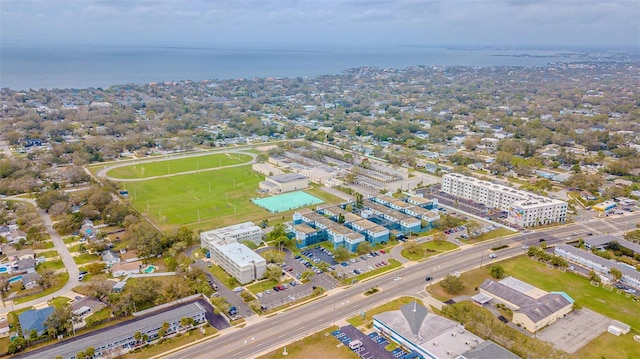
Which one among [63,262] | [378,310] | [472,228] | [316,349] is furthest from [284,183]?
[316,349]

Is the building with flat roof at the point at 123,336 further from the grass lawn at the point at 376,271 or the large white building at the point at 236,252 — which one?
the grass lawn at the point at 376,271

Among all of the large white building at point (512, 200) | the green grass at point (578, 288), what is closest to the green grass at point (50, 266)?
the green grass at point (578, 288)

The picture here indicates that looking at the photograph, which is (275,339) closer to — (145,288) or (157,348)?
(157,348)

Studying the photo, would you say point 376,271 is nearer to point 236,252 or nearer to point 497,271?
point 497,271

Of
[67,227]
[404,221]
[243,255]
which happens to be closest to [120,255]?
Answer: [67,227]

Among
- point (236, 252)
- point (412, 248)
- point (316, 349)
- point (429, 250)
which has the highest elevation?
point (236, 252)
